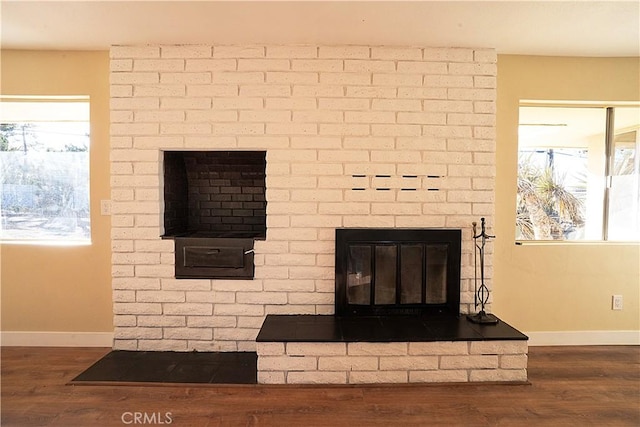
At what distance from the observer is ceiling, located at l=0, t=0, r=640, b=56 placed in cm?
194

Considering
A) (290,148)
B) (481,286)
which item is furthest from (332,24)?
(481,286)

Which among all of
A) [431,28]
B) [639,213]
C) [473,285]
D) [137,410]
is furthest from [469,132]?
[137,410]

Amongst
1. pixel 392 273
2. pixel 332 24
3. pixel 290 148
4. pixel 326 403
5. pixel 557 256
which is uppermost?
pixel 332 24

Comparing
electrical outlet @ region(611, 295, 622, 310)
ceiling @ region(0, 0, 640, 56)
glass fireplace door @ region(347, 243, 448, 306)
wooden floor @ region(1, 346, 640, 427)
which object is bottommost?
wooden floor @ region(1, 346, 640, 427)

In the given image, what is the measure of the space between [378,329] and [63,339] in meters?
2.36

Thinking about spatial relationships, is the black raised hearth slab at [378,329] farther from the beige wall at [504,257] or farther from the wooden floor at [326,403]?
the beige wall at [504,257]

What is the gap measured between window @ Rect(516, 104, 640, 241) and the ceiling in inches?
21.9


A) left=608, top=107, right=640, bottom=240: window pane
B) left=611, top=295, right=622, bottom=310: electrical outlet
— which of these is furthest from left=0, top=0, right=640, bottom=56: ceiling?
left=611, top=295, right=622, bottom=310: electrical outlet

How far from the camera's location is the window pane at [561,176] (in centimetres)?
286

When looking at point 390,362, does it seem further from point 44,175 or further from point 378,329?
point 44,175

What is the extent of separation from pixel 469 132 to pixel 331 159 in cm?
100

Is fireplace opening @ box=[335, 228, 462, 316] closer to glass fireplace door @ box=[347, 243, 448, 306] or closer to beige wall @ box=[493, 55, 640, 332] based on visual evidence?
glass fireplace door @ box=[347, 243, 448, 306]

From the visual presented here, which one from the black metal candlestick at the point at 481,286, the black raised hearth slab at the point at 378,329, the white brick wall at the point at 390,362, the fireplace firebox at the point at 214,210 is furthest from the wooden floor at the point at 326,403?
the fireplace firebox at the point at 214,210

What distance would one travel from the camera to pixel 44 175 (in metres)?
2.87
